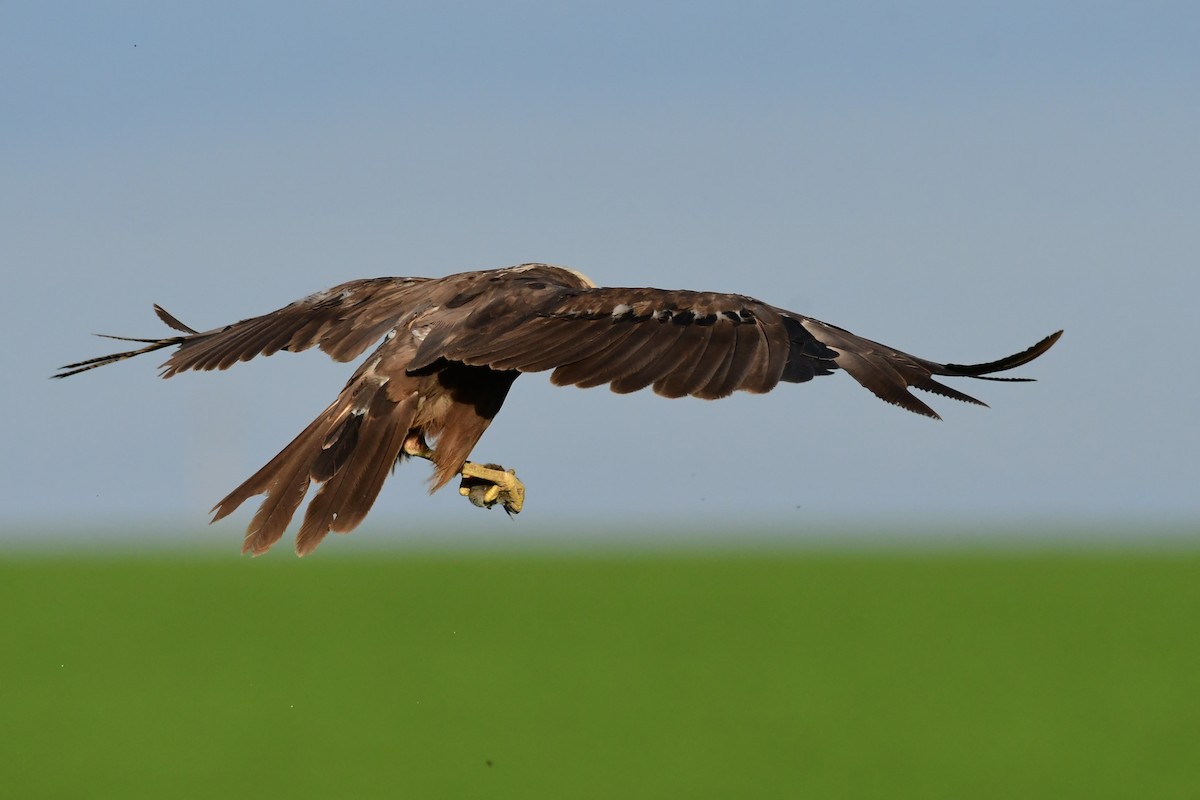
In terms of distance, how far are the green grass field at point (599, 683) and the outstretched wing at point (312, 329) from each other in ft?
87.9

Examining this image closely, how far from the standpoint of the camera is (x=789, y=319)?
757cm

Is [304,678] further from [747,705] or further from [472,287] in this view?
[472,287]

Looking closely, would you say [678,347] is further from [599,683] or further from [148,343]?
[599,683]

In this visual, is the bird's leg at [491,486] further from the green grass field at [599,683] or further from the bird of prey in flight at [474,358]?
the green grass field at [599,683]

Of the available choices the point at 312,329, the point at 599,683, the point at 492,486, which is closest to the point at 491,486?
the point at 492,486

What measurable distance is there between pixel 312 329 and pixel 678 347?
2.23m

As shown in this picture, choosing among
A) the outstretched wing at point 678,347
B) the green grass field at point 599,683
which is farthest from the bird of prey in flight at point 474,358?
the green grass field at point 599,683

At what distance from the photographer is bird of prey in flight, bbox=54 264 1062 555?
7223 millimetres

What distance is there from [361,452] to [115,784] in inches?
1178

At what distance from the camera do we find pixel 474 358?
752 centimetres

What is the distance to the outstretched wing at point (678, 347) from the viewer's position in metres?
7.12

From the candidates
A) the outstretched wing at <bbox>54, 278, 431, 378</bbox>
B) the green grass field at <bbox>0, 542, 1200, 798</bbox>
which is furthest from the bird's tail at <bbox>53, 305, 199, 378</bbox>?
the green grass field at <bbox>0, 542, 1200, 798</bbox>

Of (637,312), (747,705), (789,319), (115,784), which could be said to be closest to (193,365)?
(637,312)

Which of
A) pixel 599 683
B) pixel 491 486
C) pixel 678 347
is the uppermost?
pixel 599 683
